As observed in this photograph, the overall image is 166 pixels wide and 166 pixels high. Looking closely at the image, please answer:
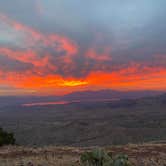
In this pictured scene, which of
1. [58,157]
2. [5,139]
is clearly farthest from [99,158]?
[5,139]

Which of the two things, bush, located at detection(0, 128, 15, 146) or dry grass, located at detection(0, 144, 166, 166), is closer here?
dry grass, located at detection(0, 144, 166, 166)

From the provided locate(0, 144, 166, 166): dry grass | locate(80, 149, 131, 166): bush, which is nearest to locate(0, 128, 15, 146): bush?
locate(0, 144, 166, 166): dry grass

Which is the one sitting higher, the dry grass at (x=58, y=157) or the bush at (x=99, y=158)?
the bush at (x=99, y=158)

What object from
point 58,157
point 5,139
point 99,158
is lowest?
point 58,157

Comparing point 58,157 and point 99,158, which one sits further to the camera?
point 58,157

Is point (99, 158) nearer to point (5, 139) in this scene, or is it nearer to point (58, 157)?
point (58, 157)

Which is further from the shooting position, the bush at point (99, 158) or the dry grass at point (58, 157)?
the dry grass at point (58, 157)

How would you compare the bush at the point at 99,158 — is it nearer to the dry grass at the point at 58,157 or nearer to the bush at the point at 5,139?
the dry grass at the point at 58,157

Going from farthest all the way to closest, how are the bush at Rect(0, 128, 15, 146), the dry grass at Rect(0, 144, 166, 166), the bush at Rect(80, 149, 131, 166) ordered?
1. the bush at Rect(0, 128, 15, 146)
2. the dry grass at Rect(0, 144, 166, 166)
3. the bush at Rect(80, 149, 131, 166)

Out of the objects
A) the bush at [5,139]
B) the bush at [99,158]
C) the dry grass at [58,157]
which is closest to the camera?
the bush at [99,158]

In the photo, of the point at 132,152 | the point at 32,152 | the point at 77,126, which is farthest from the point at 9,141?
the point at 77,126

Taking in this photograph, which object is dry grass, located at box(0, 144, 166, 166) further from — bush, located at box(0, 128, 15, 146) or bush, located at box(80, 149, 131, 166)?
bush, located at box(0, 128, 15, 146)

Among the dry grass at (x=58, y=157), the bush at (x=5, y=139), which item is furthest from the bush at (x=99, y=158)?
the bush at (x=5, y=139)

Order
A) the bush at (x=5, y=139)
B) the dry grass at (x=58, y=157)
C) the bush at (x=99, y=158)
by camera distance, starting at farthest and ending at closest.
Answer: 1. the bush at (x=5, y=139)
2. the dry grass at (x=58, y=157)
3. the bush at (x=99, y=158)
